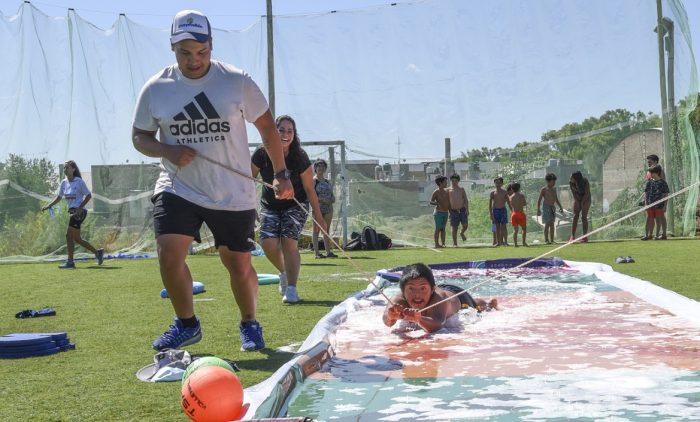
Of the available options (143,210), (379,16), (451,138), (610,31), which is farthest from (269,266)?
(610,31)

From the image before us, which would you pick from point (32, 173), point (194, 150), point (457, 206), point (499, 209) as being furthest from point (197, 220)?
point (499, 209)

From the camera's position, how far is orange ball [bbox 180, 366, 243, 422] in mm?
3246

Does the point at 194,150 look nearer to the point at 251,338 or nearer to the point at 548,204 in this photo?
the point at 251,338

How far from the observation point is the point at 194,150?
4875mm

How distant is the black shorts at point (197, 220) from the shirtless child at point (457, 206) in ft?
47.0

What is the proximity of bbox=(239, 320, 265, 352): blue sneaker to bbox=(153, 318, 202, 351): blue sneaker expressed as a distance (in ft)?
0.89

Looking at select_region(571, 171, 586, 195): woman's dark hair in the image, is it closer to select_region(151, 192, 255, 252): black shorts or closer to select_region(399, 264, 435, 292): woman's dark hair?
select_region(399, 264, 435, 292): woman's dark hair

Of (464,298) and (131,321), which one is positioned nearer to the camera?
(464,298)

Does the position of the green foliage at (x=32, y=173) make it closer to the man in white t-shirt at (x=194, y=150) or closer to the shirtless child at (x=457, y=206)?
the shirtless child at (x=457, y=206)

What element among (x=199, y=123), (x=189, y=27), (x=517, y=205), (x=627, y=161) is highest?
(x=627, y=161)

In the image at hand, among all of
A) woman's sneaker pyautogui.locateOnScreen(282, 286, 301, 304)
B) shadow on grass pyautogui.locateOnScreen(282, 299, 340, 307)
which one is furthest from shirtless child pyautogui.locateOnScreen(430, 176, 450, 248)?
woman's sneaker pyautogui.locateOnScreen(282, 286, 301, 304)

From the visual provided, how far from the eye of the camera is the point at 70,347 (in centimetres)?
547

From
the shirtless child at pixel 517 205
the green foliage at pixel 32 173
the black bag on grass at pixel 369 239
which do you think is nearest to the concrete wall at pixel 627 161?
the shirtless child at pixel 517 205

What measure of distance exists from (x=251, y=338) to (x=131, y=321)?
78.7 inches
